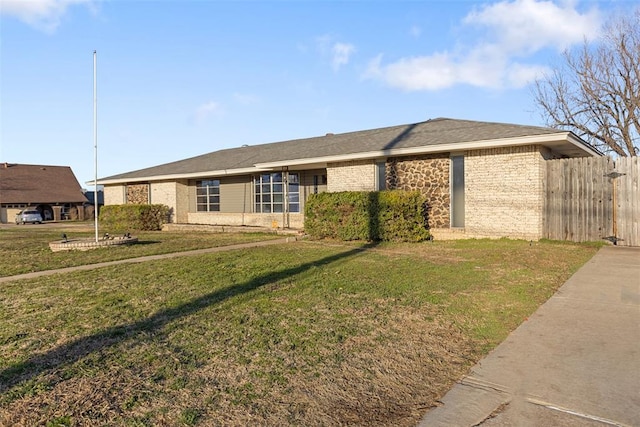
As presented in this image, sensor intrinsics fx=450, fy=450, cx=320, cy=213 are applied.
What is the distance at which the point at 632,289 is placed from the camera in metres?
6.64

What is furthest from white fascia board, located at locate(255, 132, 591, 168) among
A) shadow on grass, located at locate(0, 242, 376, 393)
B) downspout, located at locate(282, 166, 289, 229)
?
shadow on grass, located at locate(0, 242, 376, 393)

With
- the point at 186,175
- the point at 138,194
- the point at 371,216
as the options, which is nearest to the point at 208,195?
the point at 186,175

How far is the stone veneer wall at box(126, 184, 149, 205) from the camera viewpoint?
84.9ft

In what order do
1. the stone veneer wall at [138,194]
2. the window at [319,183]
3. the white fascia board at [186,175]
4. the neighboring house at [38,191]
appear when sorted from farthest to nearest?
the neighboring house at [38,191]
the stone veneer wall at [138,194]
the white fascia board at [186,175]
the window at [319,183]

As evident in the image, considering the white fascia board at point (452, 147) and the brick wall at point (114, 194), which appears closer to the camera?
the white fascia board at point (452, 147)

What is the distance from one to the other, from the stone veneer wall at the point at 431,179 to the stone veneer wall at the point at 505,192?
2.39 feet

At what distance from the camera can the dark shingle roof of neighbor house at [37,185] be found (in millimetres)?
44062

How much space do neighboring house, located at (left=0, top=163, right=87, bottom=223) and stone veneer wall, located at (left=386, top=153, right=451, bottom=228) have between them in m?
42.2

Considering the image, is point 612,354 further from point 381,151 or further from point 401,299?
point 381,151

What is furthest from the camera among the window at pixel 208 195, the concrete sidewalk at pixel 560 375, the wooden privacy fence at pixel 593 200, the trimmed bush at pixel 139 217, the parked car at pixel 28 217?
the parked car at pixel 28 217

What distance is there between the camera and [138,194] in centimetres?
2638

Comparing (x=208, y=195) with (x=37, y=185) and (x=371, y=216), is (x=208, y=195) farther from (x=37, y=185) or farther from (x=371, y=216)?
(x=37, y=185)

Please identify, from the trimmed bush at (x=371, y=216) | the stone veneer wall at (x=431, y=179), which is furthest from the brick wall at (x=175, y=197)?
the stone veneer wall at (x=431, y=179)

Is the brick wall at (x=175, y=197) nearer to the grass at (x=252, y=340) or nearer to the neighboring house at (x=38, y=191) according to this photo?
the grass at (x=252, y=340)
